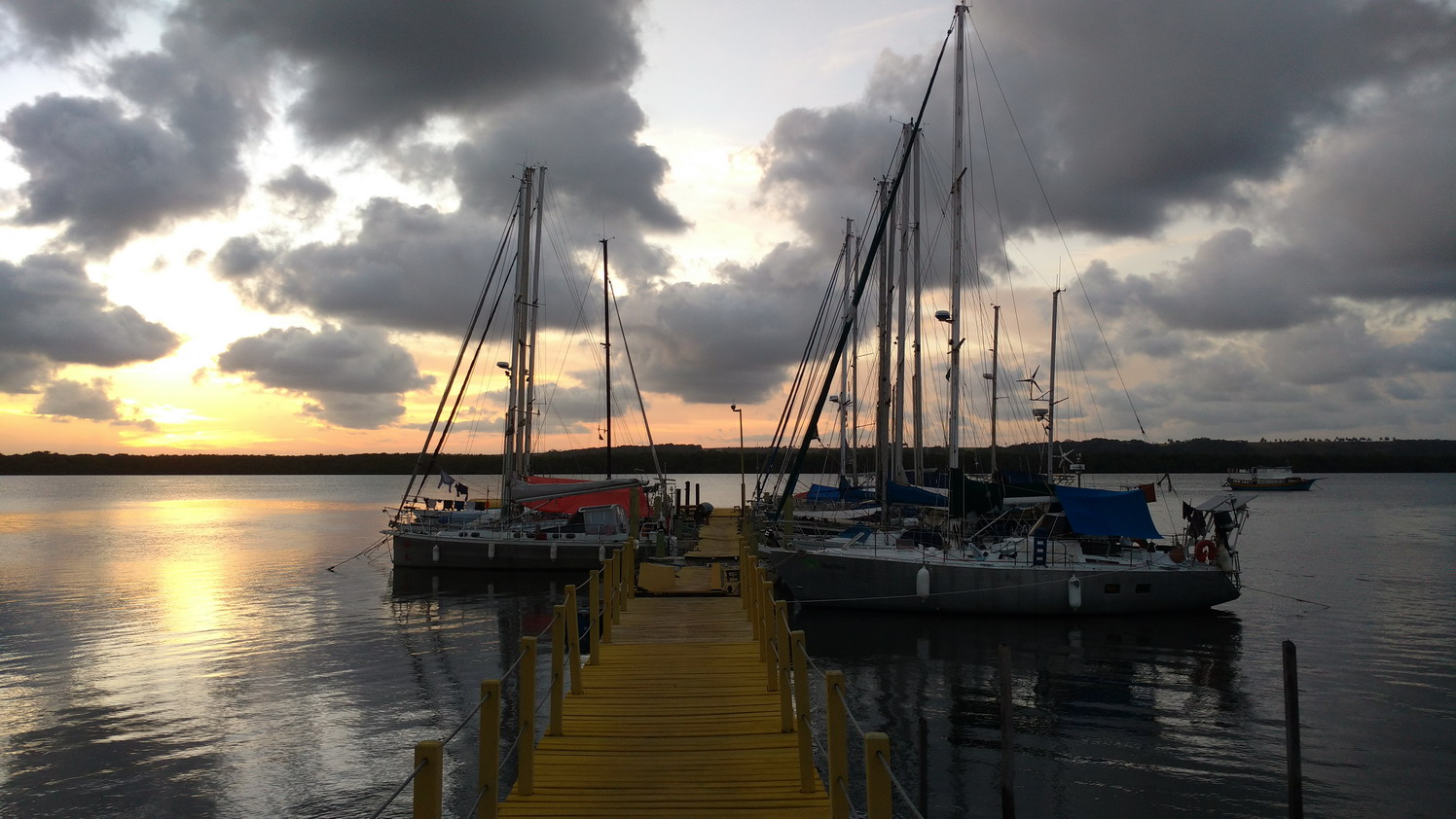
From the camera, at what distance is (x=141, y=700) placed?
62.4ft

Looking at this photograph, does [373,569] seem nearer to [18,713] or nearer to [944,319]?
[18,713]

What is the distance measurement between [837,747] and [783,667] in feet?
8.98

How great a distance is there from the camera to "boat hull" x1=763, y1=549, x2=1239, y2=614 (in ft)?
85.9

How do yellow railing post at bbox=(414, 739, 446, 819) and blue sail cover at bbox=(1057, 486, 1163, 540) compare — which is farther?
blue sail cover at bbox=(1057, 486, 1163, 540)

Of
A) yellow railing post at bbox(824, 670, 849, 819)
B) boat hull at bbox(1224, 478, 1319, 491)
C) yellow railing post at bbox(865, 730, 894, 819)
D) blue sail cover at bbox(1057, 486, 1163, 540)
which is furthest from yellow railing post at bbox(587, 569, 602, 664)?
boat hull at bbox(1224, 478, 1319, 491)

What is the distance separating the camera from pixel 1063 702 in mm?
18328

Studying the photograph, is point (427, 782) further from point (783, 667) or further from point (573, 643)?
point (573, 643)

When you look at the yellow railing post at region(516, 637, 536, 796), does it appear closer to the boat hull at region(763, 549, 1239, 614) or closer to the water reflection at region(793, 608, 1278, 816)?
the water reflection at region(793, 608, 1278, 816)

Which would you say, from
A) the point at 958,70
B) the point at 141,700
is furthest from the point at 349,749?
the point at 958,70

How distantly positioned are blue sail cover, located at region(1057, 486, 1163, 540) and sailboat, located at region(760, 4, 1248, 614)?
0.10ft

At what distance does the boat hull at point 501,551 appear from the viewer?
38.5 meters

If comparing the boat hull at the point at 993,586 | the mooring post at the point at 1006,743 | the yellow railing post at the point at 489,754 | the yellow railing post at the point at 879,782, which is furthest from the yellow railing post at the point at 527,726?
the boat hull at the point at 993,586

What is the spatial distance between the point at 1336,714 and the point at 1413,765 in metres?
3.27

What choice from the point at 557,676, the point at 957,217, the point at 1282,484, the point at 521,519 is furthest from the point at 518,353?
the point at 1282,484
